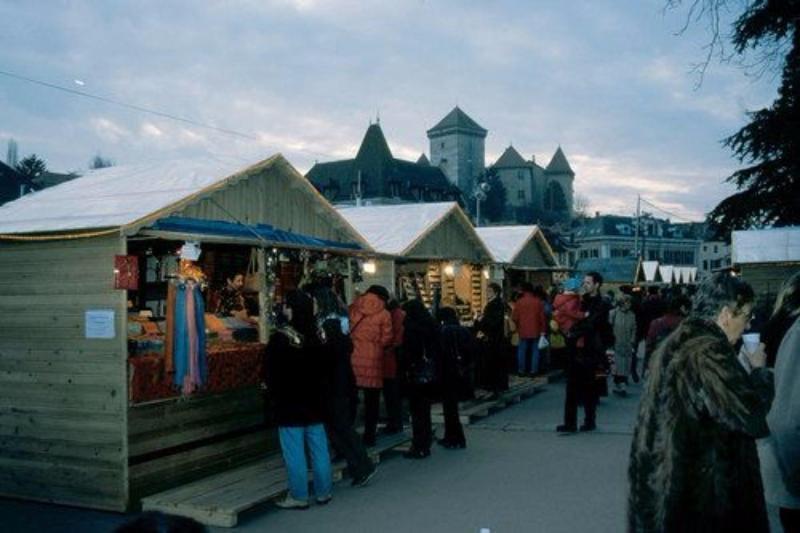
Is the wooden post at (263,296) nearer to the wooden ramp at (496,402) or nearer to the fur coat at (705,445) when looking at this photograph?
the wooden ramp at (496,402)

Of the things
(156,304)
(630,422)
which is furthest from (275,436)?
(630,422)

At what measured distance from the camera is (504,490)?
7.27 meters

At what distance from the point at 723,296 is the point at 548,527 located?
3.54 meters

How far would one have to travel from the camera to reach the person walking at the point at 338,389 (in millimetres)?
7211

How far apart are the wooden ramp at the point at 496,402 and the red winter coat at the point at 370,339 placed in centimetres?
245

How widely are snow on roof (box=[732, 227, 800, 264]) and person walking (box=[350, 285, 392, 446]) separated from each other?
993cm

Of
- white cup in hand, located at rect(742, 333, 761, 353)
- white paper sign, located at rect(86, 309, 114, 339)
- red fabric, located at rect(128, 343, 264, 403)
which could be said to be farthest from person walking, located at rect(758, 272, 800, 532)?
white paper sign, located at rect(86, 309, 114, 339)

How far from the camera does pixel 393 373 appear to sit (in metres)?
9.88

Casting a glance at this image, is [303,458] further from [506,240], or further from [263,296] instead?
[506,240]

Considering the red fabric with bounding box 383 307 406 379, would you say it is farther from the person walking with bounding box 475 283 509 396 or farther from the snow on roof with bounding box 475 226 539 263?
the snow on roof with bounding box 475 226 539 263

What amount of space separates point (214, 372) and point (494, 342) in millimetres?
6087

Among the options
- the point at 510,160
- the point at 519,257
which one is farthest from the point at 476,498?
the point at 510,160

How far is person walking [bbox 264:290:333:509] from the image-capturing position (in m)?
6.57

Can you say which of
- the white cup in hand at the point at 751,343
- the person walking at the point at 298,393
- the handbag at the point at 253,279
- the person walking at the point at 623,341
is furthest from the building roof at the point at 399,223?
the white cup in hand at the point at 751,343
